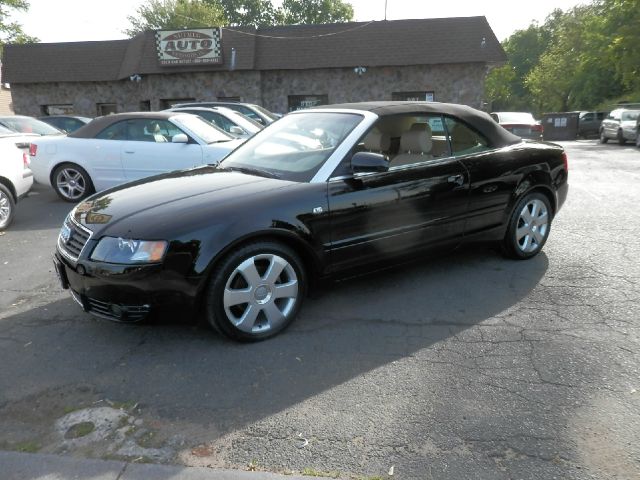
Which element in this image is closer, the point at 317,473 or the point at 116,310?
the point at 317,473

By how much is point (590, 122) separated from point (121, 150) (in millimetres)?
27900

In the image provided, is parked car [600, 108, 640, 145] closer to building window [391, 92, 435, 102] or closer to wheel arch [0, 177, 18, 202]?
building window [391, 92, 435, 102]

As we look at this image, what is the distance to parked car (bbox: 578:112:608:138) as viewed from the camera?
27.9 meters

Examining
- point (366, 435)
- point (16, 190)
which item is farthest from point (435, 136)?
point (16, 190)

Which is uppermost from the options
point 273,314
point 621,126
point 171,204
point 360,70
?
point 360,70

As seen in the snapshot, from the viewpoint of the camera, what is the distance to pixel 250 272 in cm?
329

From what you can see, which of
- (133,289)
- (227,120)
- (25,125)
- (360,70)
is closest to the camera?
(133,289)

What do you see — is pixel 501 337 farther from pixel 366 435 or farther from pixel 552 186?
pixel 552 186

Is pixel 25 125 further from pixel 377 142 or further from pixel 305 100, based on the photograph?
pixel 305 100

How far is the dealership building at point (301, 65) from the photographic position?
66.4 ft

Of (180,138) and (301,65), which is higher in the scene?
(301,65)

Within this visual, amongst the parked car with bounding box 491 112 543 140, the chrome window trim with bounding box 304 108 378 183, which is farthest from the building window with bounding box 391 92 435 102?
the chrome window trim with bounding box 304 108 378 183

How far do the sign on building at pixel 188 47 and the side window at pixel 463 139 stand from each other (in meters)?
18.1

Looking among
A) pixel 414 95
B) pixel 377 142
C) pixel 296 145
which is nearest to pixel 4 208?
pixel 296 145
